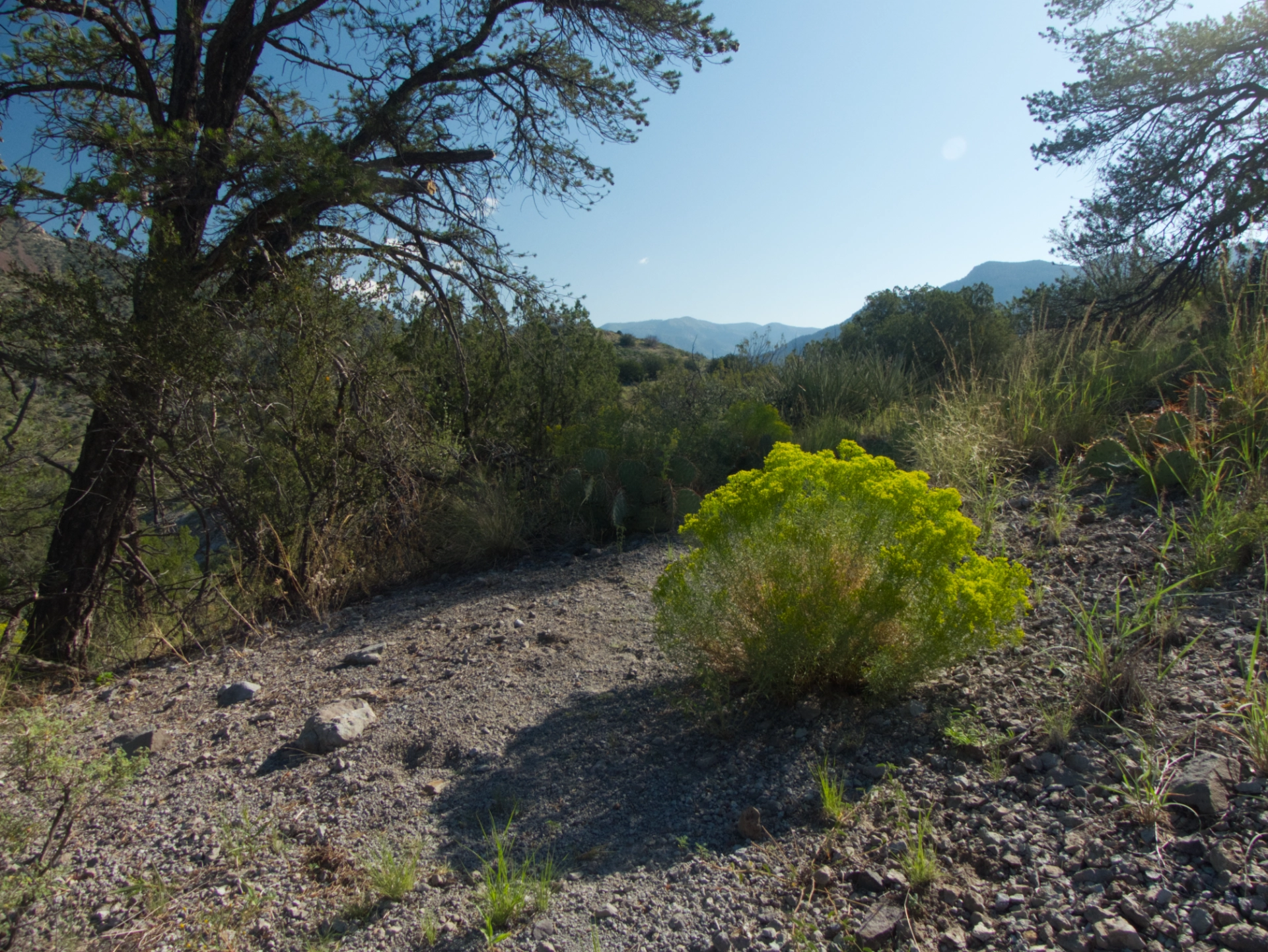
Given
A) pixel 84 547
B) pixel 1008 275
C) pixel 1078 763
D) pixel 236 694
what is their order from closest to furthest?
pixel 1078 763
pixel 236 694
pixel 84 547
pixel 1008 275

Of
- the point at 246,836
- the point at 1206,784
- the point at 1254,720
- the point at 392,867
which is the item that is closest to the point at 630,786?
the point at 392,867

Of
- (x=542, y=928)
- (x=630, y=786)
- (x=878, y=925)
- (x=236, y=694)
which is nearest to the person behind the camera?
(x=878, y=925)

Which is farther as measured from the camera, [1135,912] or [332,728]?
[332,728]

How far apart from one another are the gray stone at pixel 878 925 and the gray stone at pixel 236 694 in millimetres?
2981

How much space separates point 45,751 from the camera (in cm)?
258

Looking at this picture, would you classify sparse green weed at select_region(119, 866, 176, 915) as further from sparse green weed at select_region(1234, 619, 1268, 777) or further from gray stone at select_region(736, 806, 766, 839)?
sparse green weed at select_region(1234, 619, 1268, 777)

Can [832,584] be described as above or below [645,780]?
above

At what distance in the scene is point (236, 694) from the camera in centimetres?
336

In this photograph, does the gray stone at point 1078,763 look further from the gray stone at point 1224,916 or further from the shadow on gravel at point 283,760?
the shadow on gravel at point 283,760

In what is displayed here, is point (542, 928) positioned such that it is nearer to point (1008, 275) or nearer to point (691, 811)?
point (691, 811)

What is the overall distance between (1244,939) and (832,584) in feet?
4.49

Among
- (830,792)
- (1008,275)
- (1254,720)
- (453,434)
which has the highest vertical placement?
(1008,275)

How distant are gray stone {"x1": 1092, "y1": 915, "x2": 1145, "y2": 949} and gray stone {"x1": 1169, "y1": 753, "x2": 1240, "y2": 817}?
441 millimetres

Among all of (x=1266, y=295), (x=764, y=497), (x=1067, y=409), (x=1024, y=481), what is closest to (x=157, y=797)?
(x=764, y=497)
